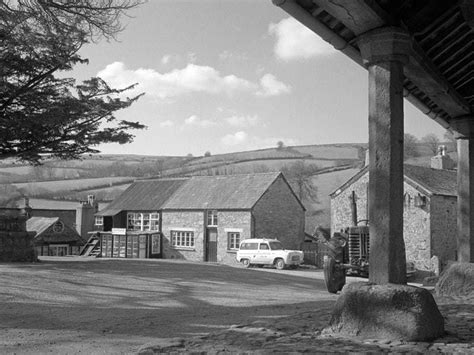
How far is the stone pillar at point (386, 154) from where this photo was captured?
571 cm

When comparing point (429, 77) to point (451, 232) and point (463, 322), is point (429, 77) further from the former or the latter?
point (451, 232)

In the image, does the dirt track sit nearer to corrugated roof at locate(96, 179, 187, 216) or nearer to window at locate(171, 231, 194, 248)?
window at locate(171, 231, 194, 248)

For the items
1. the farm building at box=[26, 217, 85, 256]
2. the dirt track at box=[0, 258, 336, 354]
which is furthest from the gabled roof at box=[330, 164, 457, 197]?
the farm building at box=[26, 217, 85, 256]

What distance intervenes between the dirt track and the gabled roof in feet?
45.2

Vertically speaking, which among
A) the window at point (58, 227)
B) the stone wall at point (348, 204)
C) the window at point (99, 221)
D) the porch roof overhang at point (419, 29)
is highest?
the porch roof overhang at point (419, 29)

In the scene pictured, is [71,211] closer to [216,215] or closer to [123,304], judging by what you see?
[216,215]

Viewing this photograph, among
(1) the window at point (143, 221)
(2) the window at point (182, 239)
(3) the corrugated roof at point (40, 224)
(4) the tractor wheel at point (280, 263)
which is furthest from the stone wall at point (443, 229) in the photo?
(3) the corrugated roof at point (40, 224)

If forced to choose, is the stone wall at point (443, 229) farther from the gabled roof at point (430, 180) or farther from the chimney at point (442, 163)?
the chimney at point (442, 163)

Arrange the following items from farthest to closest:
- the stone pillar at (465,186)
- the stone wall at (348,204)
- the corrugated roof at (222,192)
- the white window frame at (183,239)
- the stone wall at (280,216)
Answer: the white window frame at (183,239) < the corrugated roof at (222,192) < the stone wall at (280,216) < the stone wall at (348,204) < the stone pillar at (465,186)

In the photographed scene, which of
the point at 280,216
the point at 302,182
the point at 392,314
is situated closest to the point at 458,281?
the point at 392,314

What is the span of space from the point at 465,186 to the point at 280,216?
24.5 meters

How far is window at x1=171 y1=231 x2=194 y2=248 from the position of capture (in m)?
35.7

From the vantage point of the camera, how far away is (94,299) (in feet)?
39.1

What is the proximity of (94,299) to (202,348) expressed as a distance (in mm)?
7045
